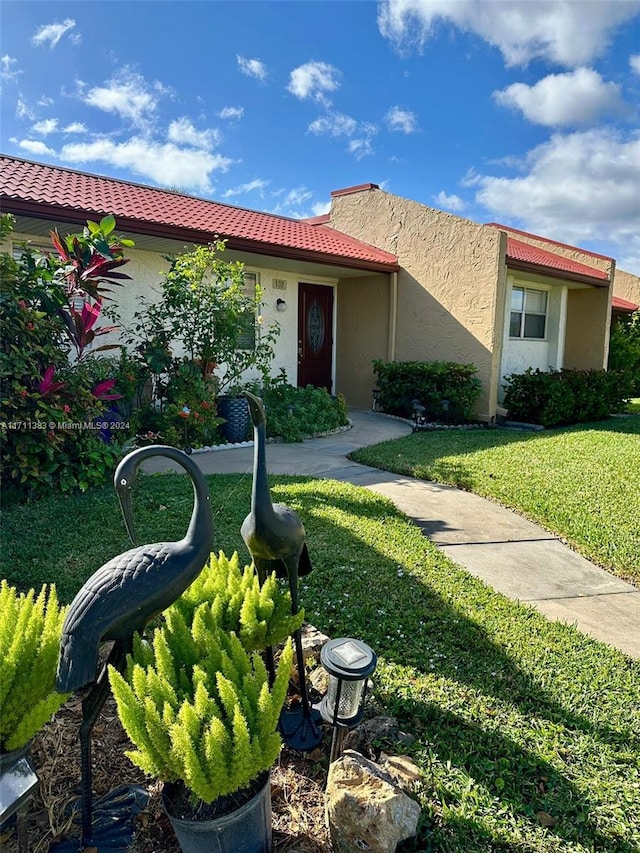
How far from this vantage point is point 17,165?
30.1 feet

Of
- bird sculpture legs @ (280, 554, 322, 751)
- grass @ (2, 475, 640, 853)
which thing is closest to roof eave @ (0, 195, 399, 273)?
grass @ (2, 475, 640, 853)

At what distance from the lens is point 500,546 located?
4.62 m

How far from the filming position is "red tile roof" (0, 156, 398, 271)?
722 cm

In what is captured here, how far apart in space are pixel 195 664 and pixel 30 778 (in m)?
0.57

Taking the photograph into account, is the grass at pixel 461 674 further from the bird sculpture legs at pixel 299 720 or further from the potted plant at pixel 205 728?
the potted plant at pixel 205 728

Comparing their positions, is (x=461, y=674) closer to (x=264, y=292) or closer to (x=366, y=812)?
(x=366, y=812)

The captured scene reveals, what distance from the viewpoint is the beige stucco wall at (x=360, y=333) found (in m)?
12.2

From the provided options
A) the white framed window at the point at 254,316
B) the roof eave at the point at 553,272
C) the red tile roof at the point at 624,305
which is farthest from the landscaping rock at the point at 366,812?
the red tile roof at the point at 624,305

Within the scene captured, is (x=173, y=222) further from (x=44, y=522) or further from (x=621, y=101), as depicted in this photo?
(x=621, y=101)

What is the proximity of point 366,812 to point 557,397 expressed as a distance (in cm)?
1054

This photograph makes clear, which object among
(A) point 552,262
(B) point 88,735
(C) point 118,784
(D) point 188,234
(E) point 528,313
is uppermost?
(A) point 552,262

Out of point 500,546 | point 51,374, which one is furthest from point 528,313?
point 51,374

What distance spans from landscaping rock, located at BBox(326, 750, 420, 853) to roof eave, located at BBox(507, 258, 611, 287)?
10764mm

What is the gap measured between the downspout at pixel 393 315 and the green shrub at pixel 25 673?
1087 centimetres
